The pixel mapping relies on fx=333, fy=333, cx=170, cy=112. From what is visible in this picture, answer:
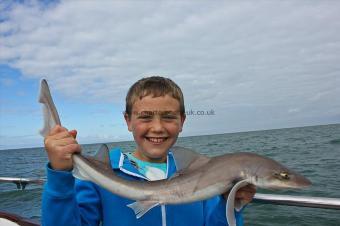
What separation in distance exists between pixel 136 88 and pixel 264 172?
5.20 ft

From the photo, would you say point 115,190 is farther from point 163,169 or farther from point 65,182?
point 163,169

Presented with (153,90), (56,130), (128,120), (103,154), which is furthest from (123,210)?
(153,90)

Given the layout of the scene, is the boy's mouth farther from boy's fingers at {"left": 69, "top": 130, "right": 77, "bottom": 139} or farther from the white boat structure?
the white boat structure

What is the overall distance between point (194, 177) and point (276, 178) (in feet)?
2.06

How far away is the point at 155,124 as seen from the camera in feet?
10.3

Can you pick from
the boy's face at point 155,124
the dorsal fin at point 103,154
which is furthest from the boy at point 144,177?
the dorsal fin at point 103,154

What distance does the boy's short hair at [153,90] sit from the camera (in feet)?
10.9

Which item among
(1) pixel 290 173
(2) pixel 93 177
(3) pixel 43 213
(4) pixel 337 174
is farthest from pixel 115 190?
(4) pixel 337 174

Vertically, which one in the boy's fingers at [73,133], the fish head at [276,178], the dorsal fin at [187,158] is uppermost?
the boy's fingers at [73,133]

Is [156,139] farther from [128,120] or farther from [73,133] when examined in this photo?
[73,133]

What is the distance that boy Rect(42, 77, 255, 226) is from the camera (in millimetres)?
2594

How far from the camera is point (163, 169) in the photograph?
337 cm

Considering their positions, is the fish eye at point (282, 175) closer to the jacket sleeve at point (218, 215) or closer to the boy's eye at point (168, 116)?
the jacket sleeve at point (218, 215)

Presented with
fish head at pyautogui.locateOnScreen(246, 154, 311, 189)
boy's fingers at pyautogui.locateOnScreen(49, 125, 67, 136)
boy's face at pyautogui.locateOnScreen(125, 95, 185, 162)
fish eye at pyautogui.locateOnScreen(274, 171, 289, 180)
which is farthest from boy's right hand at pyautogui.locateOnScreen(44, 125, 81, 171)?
fish eye at pyautogui.locateOnScreen(274, 171, 289, 180)
